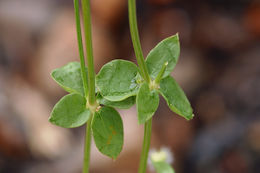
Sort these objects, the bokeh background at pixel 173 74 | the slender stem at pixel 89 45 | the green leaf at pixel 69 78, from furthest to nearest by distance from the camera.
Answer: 1. the bokeh background at pixel 173 74
2. the green leaf at pixel 69 78
3. the slender stem at pixel 89 45

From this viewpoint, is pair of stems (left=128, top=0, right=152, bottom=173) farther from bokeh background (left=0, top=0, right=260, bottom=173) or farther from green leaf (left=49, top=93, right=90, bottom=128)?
bokeh background (left=0, top=0, right=260, bottom=173)

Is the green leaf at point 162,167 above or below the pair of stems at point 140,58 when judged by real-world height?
below

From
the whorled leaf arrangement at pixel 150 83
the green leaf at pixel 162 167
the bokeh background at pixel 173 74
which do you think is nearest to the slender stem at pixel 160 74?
the whorled leaf arrangement at pixel 150 83

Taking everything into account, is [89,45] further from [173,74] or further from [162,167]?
[173,74]

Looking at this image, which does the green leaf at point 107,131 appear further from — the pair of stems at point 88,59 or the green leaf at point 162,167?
the green leaf at point 162,167

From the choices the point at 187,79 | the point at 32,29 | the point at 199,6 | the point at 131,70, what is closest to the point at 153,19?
the point at 199,6

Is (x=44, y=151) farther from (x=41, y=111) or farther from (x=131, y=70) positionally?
(x=131, y=70)

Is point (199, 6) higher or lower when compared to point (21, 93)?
higher
